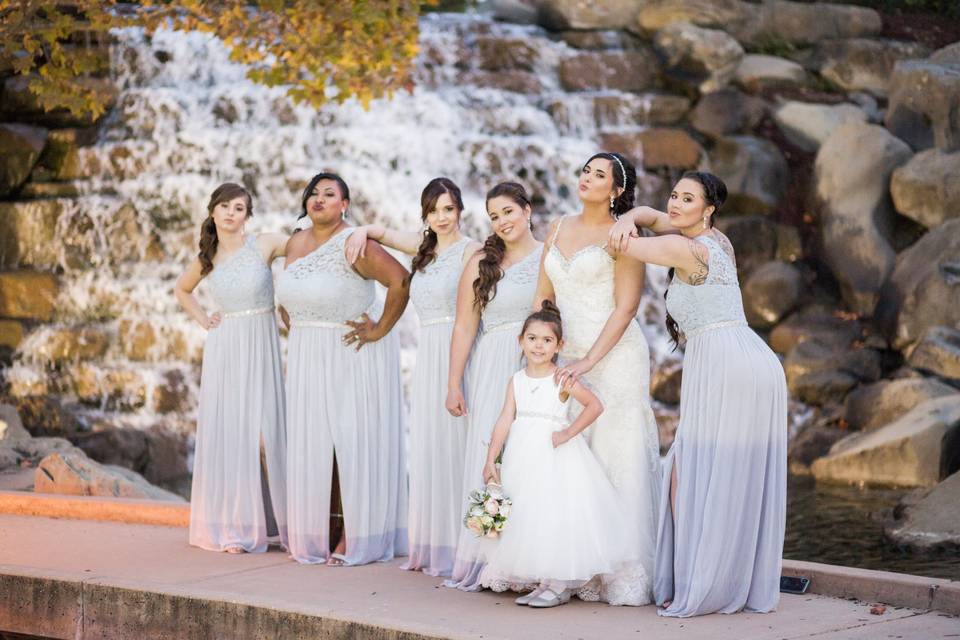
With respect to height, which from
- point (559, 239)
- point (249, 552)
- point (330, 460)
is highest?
point (559, 239)

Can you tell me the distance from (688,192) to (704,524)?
1.63 metres

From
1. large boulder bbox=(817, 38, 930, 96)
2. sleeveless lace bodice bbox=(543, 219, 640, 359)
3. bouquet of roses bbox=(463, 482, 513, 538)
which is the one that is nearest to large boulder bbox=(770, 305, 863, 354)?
large boulder bbox=(817, 38, 930, 96)

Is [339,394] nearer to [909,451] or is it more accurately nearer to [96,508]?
[96,508]

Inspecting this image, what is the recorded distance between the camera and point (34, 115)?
20375mm

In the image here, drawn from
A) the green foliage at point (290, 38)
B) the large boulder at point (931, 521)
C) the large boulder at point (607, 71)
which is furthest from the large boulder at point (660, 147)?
the large boulder at point (931, 521)

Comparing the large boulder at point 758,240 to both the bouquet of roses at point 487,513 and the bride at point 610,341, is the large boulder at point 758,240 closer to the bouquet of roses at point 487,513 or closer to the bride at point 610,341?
the bride at point 610,341

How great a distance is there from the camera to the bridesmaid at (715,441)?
7.08 meters

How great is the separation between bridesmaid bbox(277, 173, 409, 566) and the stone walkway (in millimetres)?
298

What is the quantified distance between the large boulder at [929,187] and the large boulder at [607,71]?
4489 millimetres

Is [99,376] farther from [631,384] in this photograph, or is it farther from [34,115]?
[631,384]

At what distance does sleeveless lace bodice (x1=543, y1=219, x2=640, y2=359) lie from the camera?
7496 millimetres

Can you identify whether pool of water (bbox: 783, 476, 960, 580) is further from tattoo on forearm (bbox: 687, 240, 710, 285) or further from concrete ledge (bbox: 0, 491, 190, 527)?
concrete ledge (bbox: 0, 491, 190, 527)

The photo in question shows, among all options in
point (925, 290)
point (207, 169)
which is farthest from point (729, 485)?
point (207, 169)

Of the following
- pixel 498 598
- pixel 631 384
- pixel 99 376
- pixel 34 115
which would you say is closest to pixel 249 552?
pixel 498 598
